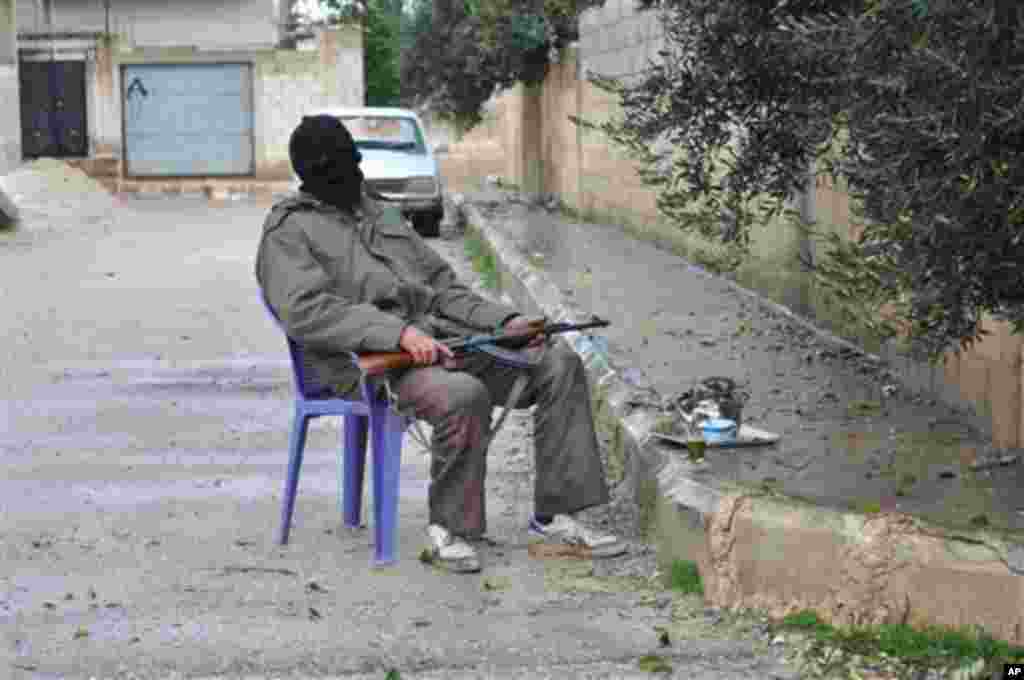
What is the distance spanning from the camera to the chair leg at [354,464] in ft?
24.8

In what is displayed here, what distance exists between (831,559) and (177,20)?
40.4m

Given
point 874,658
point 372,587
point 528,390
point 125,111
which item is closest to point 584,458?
point 528,390

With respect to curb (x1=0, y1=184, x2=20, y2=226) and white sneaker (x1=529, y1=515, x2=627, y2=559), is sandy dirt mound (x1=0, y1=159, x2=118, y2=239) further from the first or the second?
white sneaker (x1=529, y1=515, x2=627, y2=559)

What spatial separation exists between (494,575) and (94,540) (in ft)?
5.45

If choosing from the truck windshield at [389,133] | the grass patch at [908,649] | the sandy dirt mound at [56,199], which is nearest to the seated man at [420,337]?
the grass patch at [908,649]

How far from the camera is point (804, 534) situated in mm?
6012

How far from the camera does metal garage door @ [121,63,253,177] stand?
41.1 meters

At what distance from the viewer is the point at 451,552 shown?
684 cm

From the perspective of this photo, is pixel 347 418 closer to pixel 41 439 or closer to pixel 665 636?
pixel 665 636

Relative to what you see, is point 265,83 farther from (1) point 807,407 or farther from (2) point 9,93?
(1) point 807,407

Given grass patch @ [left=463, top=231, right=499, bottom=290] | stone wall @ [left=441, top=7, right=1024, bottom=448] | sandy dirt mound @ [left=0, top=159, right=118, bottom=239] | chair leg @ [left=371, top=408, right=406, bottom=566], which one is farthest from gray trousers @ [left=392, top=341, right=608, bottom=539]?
sandy dirt mound @ [left=0, top=159, right=118, bottom=239]

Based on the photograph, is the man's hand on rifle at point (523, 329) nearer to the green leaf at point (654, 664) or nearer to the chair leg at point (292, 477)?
the chair leg at point (292, 477)

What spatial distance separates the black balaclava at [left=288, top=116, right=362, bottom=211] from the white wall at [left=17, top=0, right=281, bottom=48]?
37637 mm

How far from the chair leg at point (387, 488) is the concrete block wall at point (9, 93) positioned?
33.7 meters
